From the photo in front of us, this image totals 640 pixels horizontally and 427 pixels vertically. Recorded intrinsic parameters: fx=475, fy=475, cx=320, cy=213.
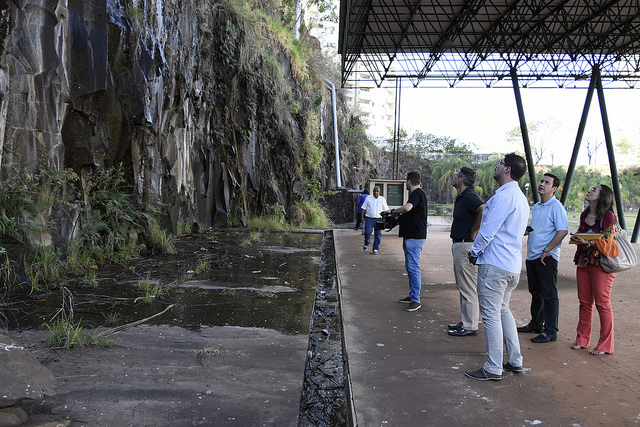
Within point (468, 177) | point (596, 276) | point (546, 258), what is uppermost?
point (468, 177)

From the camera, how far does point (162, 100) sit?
10.8m

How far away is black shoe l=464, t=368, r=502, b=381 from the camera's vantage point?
3785mm

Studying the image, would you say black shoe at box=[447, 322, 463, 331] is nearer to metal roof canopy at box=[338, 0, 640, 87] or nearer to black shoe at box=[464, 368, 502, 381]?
black shoe at box=[464, 368, 502, 381]

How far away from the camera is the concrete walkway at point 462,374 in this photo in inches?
126

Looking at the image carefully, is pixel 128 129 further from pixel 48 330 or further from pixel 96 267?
pixel 48 330

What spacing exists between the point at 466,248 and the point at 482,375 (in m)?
1.72

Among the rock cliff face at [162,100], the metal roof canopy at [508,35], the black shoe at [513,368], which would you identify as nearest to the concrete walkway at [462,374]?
the black shoe at [513,368]

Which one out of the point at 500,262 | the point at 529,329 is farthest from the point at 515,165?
the point at 529,329

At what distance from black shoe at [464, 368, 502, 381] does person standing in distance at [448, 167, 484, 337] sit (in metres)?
1.19

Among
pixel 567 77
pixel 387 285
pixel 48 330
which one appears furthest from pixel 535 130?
pixel 48 330

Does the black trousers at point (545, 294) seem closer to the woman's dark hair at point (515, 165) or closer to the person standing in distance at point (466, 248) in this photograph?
the person standing in distance at point (466, 248)

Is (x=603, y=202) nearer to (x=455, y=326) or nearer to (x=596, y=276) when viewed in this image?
(x=596, y=276)

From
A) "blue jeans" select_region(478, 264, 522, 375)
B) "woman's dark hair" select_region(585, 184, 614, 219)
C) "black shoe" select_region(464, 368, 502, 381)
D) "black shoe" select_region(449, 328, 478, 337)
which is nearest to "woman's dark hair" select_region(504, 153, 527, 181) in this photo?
"blue jeans" select_region(478, 264, 522, 375)

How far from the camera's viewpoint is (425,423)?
10.1 feet
